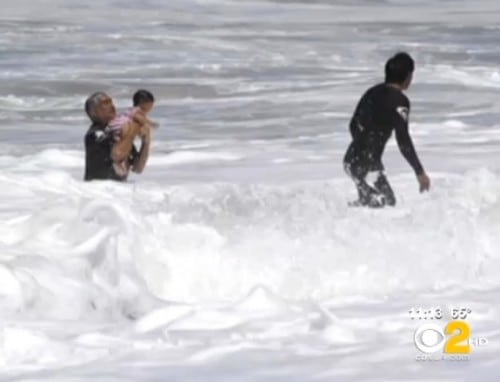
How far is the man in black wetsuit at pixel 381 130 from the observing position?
10359 millimetres

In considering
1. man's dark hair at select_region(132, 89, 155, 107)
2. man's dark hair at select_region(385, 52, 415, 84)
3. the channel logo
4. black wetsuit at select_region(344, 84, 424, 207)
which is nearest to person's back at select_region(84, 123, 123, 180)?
man's dark hair at select_region(132, 89, 155, 107)

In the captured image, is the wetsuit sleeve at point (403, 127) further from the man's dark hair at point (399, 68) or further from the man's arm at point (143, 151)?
the man's arm at point (143, 151)

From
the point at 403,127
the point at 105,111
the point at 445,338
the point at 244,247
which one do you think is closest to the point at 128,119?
the point at 105,111

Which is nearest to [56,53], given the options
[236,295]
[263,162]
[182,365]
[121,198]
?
[263,162]

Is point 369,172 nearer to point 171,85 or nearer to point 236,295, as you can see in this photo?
point 236,295

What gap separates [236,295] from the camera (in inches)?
352

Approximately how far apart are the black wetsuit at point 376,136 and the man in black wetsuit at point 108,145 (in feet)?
7.25

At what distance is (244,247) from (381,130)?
4.79 feet

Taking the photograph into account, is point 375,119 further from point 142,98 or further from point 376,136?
point 142,98

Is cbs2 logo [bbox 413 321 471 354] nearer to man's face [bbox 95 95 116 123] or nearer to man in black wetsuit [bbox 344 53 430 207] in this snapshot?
man in black wetsuit [bbox 344 53 430 207]

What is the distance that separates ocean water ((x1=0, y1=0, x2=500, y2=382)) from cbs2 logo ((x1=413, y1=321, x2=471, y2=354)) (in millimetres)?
57

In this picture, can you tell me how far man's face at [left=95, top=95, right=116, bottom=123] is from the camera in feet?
40.9

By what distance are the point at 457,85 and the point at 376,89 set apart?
15.1 meters

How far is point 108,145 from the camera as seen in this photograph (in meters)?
12.4
